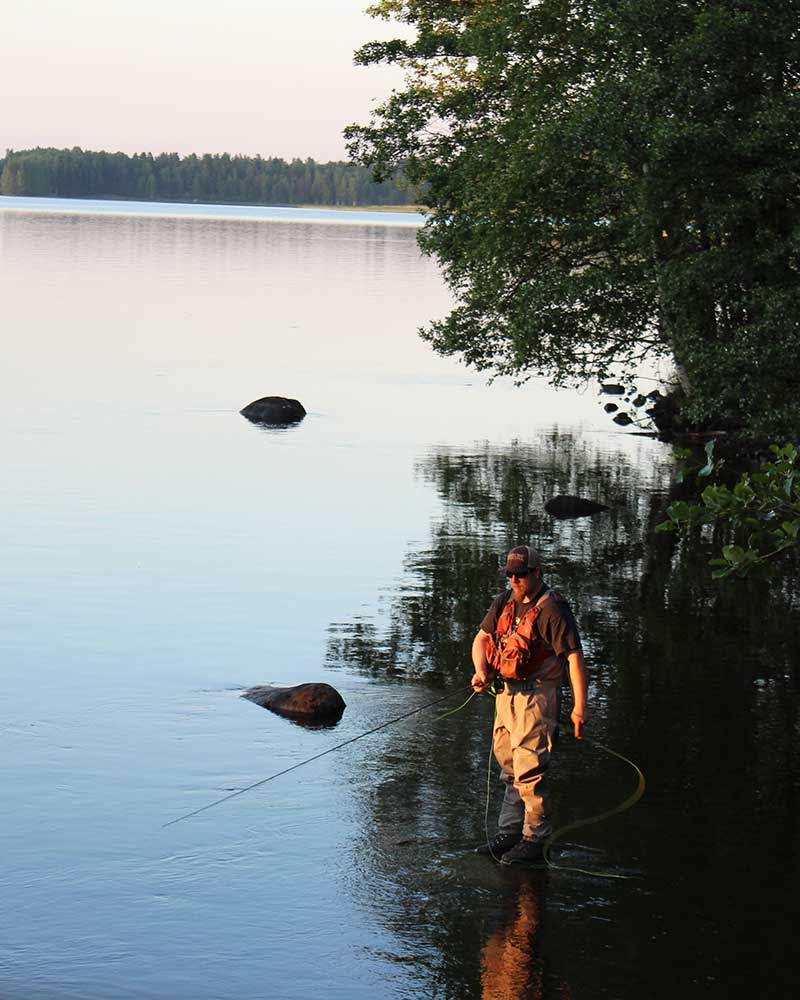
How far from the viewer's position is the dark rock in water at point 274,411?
43.0m

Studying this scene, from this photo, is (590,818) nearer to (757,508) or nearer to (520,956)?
(520,956)

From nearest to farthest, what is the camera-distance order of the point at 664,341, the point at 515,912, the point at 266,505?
the point at 515,912
the point at 266,505
the point at 664,341

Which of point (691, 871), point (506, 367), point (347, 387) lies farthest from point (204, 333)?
point (691, 871)

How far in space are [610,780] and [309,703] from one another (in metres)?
3.37

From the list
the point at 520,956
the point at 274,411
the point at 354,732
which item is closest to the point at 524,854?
the point at 520,956

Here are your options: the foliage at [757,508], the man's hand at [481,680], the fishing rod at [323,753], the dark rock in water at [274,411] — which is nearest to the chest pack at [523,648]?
the man's hand at [481,680]

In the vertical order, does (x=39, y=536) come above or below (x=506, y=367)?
below

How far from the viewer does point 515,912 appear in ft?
35.0

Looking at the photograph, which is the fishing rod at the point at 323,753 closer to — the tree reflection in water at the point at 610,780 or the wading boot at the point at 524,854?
the tree reflection in water at the point at 610,780

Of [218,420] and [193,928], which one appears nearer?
[193,928]

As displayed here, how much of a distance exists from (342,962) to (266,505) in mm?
20139

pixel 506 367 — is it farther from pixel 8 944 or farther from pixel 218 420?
pixel 8 944

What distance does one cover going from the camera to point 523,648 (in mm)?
11289

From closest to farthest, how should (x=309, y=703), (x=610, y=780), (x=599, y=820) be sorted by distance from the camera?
(x=599, y=820)
(x=610, y=780)
(x=309, y=703)
